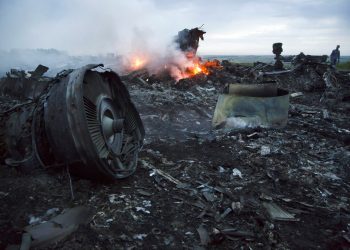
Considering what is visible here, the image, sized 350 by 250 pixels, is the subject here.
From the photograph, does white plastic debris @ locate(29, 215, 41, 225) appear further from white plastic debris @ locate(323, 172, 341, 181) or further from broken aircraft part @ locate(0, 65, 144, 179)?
white plastic debris @ locate(323, 172, 341, 181)

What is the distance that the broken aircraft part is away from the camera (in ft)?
11.7

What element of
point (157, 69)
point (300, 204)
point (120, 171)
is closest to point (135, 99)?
point (157, 69)

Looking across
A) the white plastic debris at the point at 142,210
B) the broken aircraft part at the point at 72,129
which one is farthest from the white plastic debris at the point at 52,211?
the white plastic debris at the point at 142,210

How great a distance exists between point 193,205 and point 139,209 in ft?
2.46

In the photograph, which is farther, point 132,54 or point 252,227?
point 132,54

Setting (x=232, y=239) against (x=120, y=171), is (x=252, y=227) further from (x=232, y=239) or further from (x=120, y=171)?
(x=120, y=171)

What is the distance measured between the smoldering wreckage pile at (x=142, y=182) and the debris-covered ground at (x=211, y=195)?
17 millimetres

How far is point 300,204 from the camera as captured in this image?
4328 millimetres

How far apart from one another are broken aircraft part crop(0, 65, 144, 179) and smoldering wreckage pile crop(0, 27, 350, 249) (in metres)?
0.02

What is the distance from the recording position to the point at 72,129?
3.53 m

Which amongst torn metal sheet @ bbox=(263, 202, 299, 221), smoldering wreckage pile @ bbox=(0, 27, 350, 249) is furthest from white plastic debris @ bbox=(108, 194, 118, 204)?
torn metal sheet @ bbox=(263, 202, 299, 221)

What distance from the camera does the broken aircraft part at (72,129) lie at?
357cm

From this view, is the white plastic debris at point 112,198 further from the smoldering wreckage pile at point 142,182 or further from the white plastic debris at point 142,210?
the white plastic debris at point 142,210

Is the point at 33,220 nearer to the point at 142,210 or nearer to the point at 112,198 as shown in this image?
the point at 112,198
